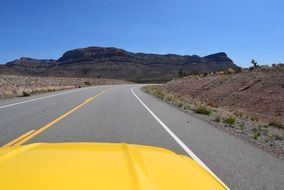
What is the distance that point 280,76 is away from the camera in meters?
30.3

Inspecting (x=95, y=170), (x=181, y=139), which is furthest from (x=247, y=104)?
(x=95, y=170)

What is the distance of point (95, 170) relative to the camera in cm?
305

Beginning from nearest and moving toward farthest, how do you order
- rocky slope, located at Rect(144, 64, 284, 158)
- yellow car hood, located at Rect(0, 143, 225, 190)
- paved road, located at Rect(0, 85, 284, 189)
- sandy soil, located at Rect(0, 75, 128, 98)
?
yellow car hood, located at Rect(0, 143, 225, 190)
paved road, located at Rect(0, 85, 284, 189)
rocky slope, located at Rect(144, 64, 284, 158)
sandy soil, located at Rect(0, 75, 128, 98)

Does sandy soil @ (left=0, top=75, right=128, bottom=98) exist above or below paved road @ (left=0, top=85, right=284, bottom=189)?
above

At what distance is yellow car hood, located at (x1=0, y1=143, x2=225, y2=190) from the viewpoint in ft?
8.89

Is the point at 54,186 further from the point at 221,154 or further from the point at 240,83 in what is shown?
the point at 240,83

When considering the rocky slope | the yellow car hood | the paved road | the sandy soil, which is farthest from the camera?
the sandy soil

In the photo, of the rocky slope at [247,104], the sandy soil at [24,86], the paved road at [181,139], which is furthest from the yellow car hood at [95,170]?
the sandy soil at [24,86]

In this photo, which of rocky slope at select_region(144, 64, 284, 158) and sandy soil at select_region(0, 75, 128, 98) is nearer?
rocky slope at select_region(144, 64, 284, 158)

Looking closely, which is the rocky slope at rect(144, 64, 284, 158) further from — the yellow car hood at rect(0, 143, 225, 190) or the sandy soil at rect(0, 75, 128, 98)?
the sandy soil at rect(0, 75, 128, 98)

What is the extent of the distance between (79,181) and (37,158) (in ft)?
2.73

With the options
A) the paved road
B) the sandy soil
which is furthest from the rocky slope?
the sandy soil

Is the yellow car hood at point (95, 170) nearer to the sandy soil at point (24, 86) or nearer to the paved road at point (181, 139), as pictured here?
the paved road at point (181, 139)

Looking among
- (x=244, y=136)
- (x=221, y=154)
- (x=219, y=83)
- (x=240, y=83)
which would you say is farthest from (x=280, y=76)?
(x=221, y=154)
